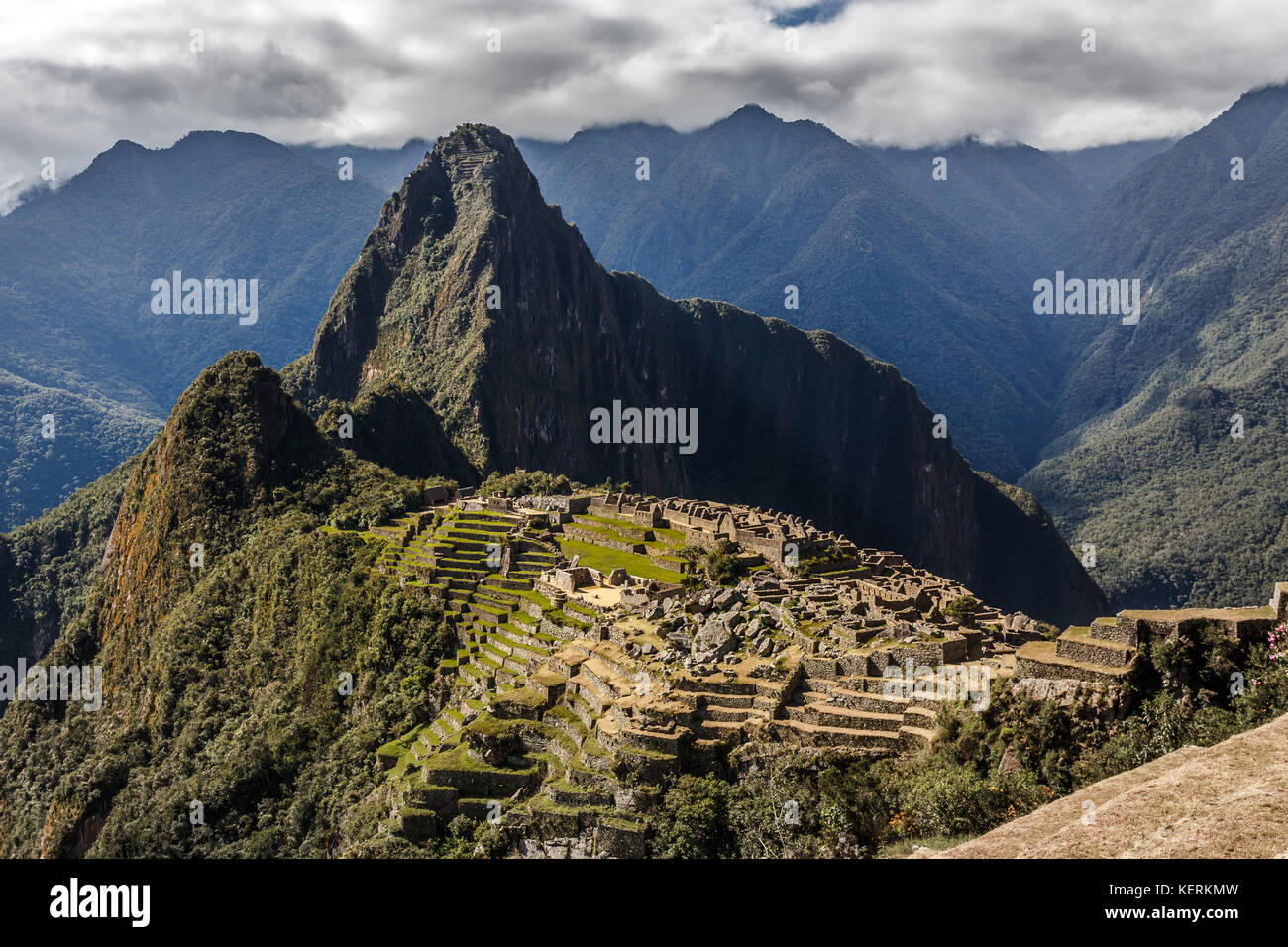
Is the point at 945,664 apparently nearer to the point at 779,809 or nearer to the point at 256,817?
the point at 779,809

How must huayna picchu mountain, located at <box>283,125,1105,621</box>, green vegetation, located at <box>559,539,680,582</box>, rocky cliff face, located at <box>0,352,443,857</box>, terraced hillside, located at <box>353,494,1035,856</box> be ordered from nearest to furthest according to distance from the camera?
terraced hillside, located at <box>353,494,1035,856</box> < rocky cliff face, located at <box>0,352,443,857</box> < green vegetation, located at <box>559,539,680,582</box> < huayna picchu mountain, located at <box>283,125,1105,621</box>

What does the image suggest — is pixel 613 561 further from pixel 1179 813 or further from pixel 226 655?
pixel 1179 813

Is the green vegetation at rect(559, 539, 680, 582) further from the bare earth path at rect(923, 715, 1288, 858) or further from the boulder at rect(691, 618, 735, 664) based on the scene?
the bare earth path at rect(923, 715, 1288, 858)

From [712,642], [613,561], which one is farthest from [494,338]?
[712,642]

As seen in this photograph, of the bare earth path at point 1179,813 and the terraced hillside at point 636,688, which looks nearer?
the bare earth path at point 1179,813

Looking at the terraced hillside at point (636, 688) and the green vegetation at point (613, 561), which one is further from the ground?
the green vegetation at point (613, 561)

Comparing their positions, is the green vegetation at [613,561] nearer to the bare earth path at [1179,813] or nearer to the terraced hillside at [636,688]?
the terraced hillside at [636,688]

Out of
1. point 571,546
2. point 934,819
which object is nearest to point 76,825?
point 571,546

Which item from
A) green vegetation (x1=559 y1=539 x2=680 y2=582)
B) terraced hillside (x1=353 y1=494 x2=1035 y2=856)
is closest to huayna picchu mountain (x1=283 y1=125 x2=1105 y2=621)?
green vegetation (x1=559 y1=539 x2=680 y2=582)

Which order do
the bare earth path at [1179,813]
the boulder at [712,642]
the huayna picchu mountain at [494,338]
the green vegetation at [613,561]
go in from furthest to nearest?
the huayna picchu mountain at [494,338] < the green vegetation at [613,561] < the boulder at [712,642] < the bare earth path at [1179,813]

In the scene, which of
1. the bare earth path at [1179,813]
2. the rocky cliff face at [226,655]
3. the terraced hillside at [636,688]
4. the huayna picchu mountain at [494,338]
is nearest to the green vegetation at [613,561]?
the terraced hillside at [636,688]

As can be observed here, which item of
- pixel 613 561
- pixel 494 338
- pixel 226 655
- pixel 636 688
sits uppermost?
pixel 494 338
